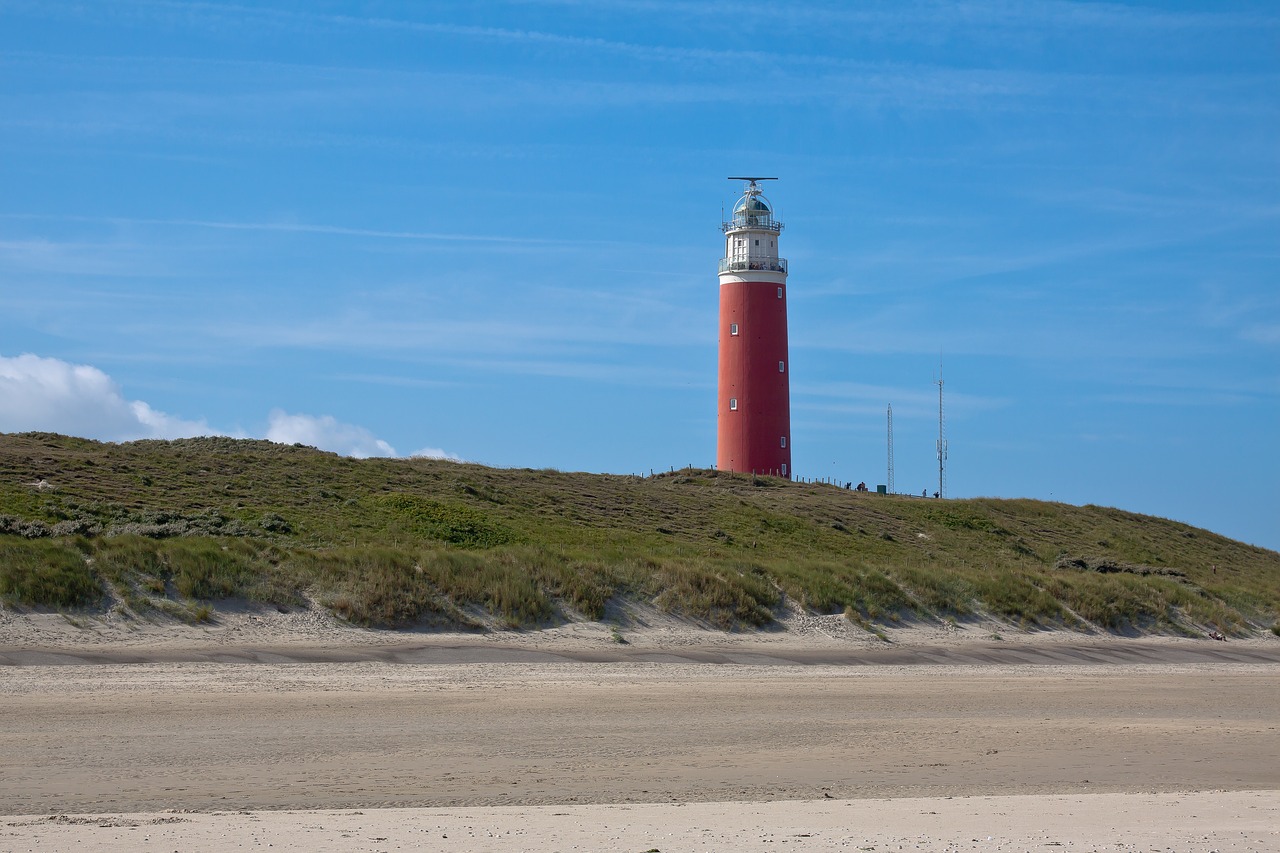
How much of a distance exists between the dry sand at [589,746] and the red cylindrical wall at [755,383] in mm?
26678

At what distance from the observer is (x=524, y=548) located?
26453 mm

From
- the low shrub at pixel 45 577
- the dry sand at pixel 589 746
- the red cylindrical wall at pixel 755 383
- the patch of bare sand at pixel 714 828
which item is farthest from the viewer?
the red cylindrical wall at pixel 755 383

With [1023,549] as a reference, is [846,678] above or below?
below

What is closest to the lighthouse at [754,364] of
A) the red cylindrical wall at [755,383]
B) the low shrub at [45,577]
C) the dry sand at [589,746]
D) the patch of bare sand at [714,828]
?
the red cylindrical wall at [755,383]

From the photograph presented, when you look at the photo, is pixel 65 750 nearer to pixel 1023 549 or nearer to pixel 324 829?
pixel 324 829

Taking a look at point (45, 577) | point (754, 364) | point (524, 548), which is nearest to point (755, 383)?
point (754, 364)

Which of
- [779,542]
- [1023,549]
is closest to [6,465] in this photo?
[779,542]

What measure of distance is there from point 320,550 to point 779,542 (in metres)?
15.2

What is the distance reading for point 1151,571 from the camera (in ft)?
131

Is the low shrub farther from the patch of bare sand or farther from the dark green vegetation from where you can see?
the patch of bare sand

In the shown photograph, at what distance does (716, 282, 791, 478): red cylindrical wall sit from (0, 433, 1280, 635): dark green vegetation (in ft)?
6.97

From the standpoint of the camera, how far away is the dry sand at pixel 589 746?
1001 cm

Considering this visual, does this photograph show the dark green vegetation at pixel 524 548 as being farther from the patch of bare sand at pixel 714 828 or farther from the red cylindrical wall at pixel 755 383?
the patch of bare sand at pixel 714 828

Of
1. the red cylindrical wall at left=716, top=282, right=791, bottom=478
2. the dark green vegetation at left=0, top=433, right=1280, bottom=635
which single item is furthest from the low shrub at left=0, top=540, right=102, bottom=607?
the red cylindrical wall at left=716, top=282, right=791, bottom=478
